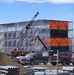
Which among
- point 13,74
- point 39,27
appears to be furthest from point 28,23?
point 13,74

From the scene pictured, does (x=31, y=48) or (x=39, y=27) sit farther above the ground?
(x=39, y=27)

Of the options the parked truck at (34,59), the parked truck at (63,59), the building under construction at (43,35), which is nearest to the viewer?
the parked truck at (63,59)

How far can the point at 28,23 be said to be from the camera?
78562 millimetres

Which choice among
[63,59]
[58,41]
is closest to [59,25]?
[58,41]

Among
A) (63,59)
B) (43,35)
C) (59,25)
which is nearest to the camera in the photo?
(63,59)

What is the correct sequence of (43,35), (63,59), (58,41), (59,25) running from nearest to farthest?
1. (63,59)
2. (43,35)
3. (59,25)
4. (58,41)

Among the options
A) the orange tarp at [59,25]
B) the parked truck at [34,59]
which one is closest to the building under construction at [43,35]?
the orange tarp at [59,25]

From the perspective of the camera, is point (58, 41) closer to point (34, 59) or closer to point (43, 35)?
point (43, 35)

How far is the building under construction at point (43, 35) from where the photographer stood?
74.9m

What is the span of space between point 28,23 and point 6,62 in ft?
168

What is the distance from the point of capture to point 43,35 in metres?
75.0

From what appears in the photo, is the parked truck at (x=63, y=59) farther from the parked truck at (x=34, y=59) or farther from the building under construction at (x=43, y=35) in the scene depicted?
the building under construction at (x=43, y=35)

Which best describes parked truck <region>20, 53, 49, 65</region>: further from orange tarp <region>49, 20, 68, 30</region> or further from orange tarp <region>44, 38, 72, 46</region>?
orange tarp <region>49, 20, 68, 30</region>

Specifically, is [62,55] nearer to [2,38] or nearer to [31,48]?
[31,48]
